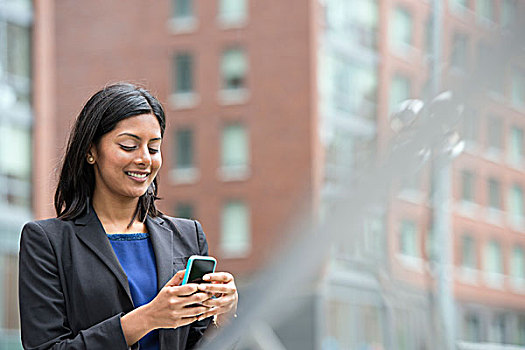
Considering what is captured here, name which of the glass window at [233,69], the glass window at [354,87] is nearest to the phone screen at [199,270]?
the glass window at [233,69]

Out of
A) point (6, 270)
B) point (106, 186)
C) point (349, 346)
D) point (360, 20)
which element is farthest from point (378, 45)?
point (106, 186)

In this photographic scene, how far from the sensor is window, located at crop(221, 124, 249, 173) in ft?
107

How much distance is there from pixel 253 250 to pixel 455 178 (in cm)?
1212

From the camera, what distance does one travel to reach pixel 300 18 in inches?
1256

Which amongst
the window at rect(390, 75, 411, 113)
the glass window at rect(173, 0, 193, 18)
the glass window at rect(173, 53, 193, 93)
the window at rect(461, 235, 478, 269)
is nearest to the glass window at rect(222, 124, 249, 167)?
the glass window at rect(173, 53, 193, 93)

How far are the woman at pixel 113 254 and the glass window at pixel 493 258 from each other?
135ft

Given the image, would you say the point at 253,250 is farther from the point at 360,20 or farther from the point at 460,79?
the point at 460,79

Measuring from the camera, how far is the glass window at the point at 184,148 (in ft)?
108

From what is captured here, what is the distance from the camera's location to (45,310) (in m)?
1.71

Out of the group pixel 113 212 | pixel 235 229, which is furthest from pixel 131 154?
pixel 235 229

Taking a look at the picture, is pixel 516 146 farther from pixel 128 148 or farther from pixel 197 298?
pixel 197 298

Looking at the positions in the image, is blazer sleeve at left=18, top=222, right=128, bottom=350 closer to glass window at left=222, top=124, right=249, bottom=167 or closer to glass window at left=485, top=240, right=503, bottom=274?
glass window at left=222, top=124, right=249, bottom=167

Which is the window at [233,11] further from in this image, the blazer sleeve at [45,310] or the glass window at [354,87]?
the blazer sleeve at [45,310]

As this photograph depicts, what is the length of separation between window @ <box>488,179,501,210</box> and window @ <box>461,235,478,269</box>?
2.31 m
